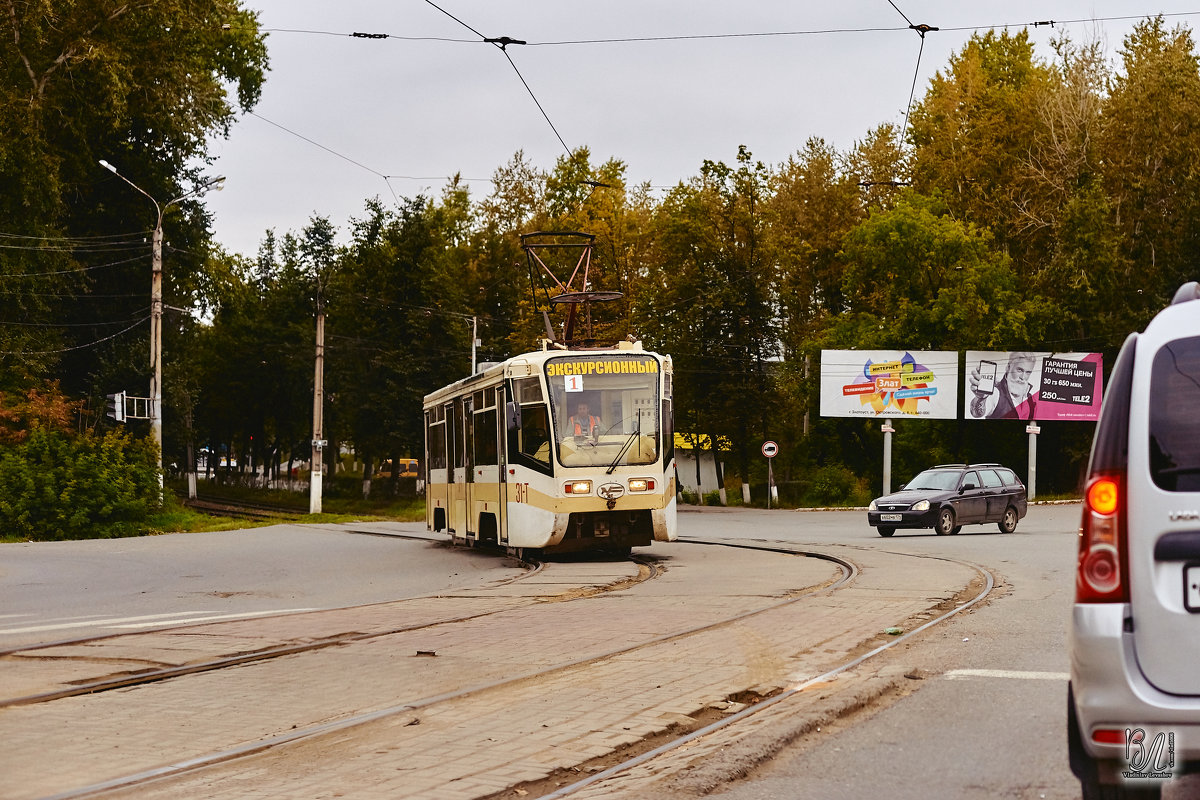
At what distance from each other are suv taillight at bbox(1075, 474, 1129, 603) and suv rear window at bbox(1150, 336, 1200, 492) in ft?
0.49

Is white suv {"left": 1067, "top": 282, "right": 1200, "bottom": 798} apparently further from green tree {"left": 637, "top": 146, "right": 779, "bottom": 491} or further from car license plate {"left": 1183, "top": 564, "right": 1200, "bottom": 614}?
green tree {"left": 637, "top": 146, "right": 779, "bottom": 491}

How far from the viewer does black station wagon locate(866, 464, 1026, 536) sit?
29.4 m

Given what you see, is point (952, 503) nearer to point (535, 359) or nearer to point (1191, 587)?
point (535, 359)

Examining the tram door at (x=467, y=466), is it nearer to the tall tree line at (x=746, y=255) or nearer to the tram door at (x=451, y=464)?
the tram door at (x=451, y=464)

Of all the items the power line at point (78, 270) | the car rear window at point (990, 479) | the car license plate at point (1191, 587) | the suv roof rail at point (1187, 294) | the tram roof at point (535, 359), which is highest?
the power line at point (78, 270)

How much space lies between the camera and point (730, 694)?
8016mm

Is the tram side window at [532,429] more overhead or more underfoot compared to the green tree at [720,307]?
more underfoot

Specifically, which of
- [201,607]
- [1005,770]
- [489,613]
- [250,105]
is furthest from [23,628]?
[250,105]

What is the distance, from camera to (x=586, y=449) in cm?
2022

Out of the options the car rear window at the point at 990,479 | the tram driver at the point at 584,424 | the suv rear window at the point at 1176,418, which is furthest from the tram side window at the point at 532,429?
the suv rear window at the point at 1176,418

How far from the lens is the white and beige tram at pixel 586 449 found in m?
20.0

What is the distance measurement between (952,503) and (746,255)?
30.3m

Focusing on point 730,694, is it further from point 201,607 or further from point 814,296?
point 814,296

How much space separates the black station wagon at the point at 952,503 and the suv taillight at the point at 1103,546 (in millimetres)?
25221
